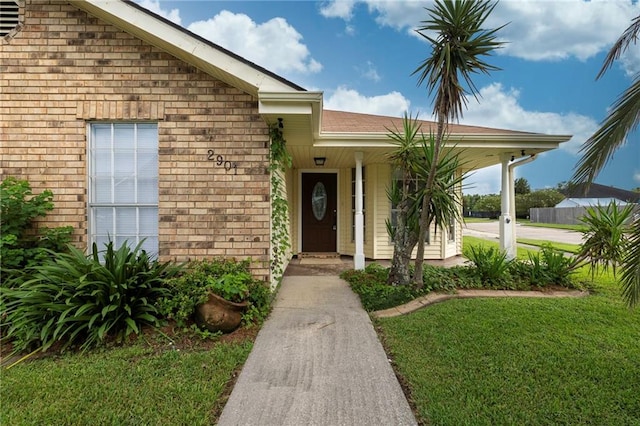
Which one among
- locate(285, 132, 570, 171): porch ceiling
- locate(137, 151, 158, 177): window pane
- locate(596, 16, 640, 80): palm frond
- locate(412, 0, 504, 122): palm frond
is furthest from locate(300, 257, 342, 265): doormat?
locate(596, 16, 640, 80): palm frond

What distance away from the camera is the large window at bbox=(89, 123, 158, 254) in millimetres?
4270

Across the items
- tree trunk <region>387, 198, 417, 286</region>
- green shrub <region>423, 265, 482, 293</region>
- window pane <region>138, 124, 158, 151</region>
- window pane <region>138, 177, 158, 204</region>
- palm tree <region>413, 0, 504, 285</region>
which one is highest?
palm tree <region>413, 0, 504, 285</region>

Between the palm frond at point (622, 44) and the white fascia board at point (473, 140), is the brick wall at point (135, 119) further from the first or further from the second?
the palm frond at point (622, 44)

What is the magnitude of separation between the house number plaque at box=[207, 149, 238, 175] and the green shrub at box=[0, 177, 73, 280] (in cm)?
213

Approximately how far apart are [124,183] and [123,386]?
2.90 metres

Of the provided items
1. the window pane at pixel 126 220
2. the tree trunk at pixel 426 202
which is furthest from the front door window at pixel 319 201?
the window pane at pixel 126 220

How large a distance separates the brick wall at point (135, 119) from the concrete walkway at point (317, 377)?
1.12m

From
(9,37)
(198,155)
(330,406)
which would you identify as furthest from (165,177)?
(330,406)

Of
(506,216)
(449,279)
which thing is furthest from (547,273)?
Answer: (449,279)

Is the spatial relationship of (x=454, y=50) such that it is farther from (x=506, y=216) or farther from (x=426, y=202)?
(x=506, y=216)

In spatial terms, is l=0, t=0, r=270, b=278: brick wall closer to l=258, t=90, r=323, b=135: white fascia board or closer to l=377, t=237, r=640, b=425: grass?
l=258, t=90, r=323, b=135: white fascia board

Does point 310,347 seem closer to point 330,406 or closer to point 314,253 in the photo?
point 330,406

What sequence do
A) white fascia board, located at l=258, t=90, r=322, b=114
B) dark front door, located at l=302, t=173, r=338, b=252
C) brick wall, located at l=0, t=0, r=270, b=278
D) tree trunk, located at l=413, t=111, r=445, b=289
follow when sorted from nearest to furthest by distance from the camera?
white fascia board, located at l=258, t=90, r=322, b=114, brick wall, located at l=0, t=0, r=270, b=278, tree trunk, located at l=413, t=111, r=445, b=289, dark front door, located at l=302, t=173, r=338, b=252

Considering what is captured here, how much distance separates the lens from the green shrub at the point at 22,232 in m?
3.62
